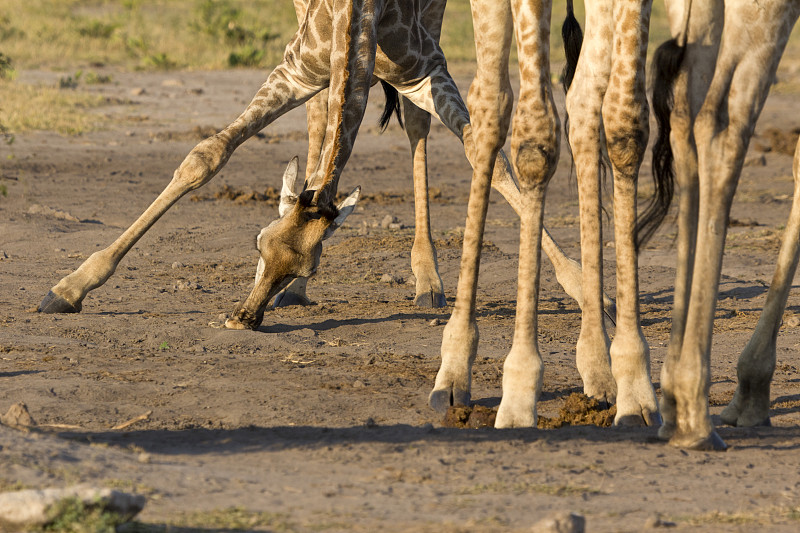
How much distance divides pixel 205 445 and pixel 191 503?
0.73 meters

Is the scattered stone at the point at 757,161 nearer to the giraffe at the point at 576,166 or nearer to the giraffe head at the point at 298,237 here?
the giraffe head at the point at 298,237

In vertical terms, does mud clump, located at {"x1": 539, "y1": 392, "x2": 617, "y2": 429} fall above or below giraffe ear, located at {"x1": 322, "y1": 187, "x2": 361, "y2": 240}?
below

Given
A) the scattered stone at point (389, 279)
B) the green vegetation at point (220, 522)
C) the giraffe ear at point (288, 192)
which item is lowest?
the scattered stone at point (389, 279)

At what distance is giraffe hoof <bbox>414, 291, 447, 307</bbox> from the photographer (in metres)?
7.08

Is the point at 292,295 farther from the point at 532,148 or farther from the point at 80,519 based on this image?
the point at 80,519

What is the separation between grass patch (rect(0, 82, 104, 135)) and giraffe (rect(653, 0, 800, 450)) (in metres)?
10.0

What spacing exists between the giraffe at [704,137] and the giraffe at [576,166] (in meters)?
0.46

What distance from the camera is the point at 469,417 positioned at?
14.7ft

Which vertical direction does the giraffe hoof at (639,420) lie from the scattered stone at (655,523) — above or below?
below

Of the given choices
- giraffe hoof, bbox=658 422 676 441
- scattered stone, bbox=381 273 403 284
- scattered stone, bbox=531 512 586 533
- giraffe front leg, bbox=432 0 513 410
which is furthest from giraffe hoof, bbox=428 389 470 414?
scattered stone, bbox=381 273 403 284

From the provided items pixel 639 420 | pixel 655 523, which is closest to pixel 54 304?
pixel 639 420

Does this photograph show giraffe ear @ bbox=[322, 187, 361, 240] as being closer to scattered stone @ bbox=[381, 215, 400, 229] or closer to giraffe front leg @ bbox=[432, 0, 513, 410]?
giraffe front leg @ bbox=[432, 0, 513, 410]

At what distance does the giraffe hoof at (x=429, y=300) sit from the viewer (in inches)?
279

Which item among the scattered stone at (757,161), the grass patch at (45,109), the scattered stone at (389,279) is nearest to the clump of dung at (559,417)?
the scattered stone at (389,279)
